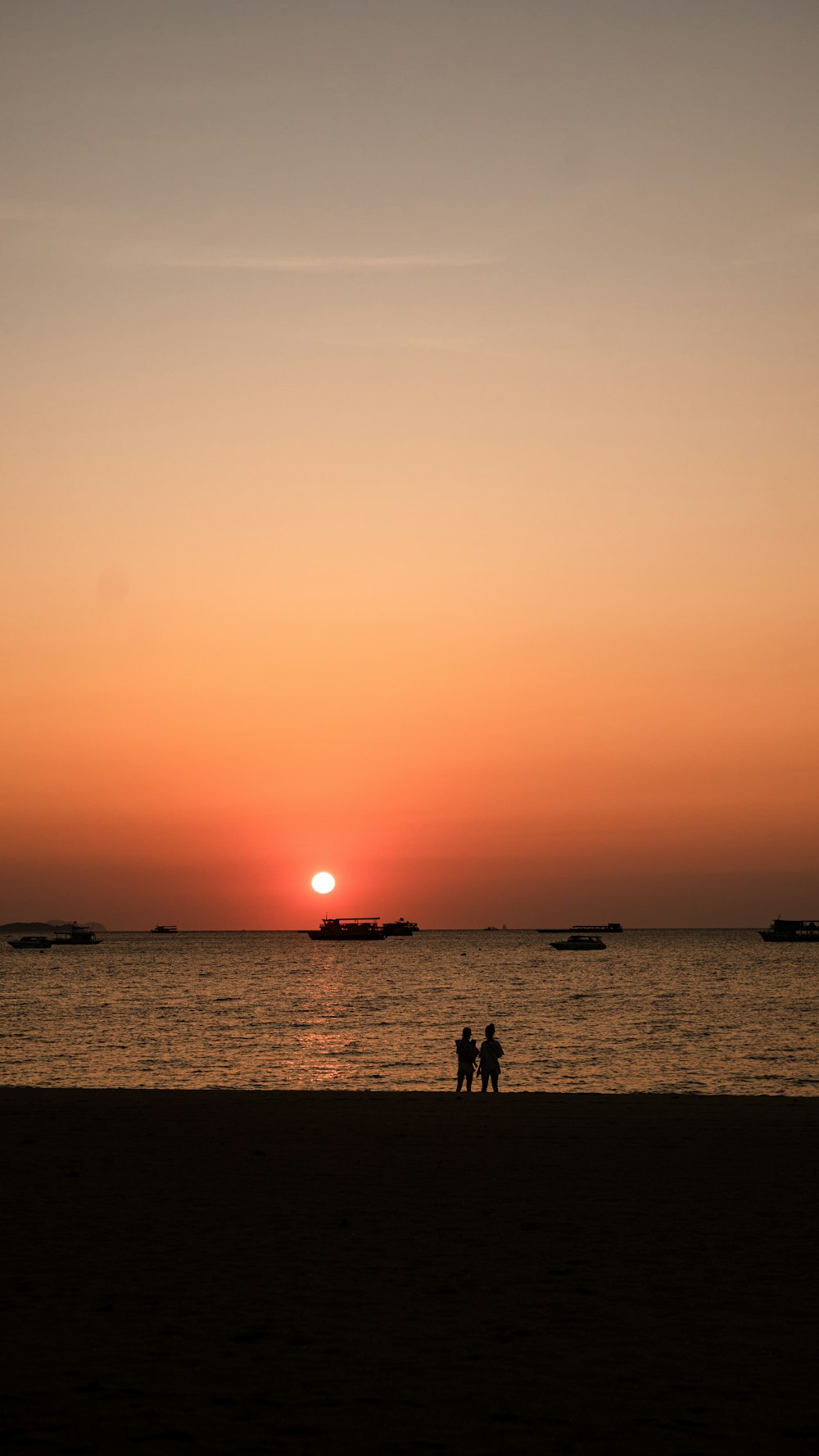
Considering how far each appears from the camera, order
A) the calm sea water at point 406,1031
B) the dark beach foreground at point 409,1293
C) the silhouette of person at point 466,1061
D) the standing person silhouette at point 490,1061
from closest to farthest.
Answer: the dark beach foreground at point 409,1293 → the standing person silhouette at point 490,1061 → the silhouette of person at point 466,1061 → the calm sea water at point 406,1031

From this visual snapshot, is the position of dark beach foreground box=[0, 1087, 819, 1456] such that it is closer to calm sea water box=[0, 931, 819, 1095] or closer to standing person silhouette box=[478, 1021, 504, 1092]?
standing person silhouette box=[478, 1021, 504, 1092]

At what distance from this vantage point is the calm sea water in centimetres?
4397

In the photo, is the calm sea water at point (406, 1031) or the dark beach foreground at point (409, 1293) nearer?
the dark beach foreground at point (409, 1293)

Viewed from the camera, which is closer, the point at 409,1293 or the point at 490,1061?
the point at 409,1293

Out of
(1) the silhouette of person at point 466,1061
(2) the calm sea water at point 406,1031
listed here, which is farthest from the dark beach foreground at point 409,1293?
(2) the calm sea water at point 406,1031

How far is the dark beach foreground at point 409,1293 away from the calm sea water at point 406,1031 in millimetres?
21438

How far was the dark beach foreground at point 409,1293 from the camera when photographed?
7523 millimetres

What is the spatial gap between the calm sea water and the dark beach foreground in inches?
844

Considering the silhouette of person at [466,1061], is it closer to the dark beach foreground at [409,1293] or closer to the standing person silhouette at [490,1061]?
the standing person silhouette at [490,1061]

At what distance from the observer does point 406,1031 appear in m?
66.8

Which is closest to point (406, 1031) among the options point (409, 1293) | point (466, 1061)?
point (466, 1061)

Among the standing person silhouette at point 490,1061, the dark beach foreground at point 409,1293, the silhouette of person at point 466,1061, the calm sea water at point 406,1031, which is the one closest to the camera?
the dark beach foreground at point 409,1293

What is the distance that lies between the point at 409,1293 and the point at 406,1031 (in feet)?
188

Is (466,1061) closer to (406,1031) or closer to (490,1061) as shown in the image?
(490,1061)
